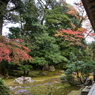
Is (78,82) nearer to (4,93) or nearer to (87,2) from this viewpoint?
(4,93)

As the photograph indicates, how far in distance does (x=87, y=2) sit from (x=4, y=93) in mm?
3360

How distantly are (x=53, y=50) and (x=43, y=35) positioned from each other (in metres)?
1.82

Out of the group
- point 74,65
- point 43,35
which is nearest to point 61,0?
point 43,35

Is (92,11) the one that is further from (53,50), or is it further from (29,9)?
(53,50)

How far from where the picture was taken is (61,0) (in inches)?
467

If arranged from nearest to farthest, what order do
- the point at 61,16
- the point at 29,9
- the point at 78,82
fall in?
the point at 78,82
the point at 29,9
the point at 61,16

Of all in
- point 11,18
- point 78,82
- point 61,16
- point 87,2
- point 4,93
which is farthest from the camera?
point 61,16

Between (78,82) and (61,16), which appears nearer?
(78,82)

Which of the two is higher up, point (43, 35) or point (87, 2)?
point (43, 35)

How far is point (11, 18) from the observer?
21.4 ft

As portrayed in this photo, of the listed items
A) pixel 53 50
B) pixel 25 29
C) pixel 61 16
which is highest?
pixel 61 16

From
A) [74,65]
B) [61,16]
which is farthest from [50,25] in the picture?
[74,65]

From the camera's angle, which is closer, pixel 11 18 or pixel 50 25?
pixel 11 18

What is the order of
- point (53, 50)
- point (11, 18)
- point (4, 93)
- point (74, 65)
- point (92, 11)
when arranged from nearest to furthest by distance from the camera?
point (92, 11) → point (4, 93) → point (74, 65) → point (11, 18) → point (53, 50)
